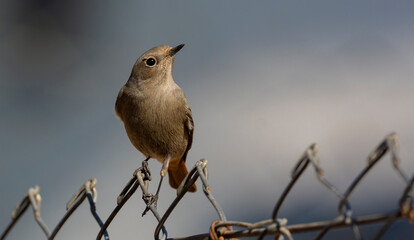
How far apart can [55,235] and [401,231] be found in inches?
170

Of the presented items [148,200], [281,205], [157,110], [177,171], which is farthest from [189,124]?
[281,205]

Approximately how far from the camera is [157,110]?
15.1 feet

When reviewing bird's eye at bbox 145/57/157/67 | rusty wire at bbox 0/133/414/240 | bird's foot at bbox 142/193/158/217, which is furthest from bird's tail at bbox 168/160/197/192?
rusty wire at bbox 0/133/414/240

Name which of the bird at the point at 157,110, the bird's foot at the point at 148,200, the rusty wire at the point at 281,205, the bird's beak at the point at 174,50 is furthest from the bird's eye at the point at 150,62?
the rusty wire at the point at 281,205

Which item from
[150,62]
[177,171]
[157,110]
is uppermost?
[150,62]

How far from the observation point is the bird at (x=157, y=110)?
459 centimetres

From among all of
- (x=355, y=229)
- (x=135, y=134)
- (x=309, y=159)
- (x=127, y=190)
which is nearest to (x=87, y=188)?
(x=127, y=190)

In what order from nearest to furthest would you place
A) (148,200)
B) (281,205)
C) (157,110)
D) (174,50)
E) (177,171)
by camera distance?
(281,205) → (148,200) → (157,110) → (174,50) → (177,171)

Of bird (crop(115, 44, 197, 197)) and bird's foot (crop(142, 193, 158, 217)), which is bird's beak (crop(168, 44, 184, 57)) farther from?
bird's foot (crop(142, 193, 158, 217))

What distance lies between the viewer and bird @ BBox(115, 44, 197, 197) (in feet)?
15.1

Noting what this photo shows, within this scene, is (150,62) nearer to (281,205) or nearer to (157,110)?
(157,110)

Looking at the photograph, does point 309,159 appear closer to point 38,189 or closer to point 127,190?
point 127,190

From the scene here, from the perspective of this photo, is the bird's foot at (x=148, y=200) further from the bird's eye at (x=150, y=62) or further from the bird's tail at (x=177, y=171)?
the bird's eye at (x=150, y=62)

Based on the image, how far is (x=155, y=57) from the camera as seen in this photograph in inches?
194
